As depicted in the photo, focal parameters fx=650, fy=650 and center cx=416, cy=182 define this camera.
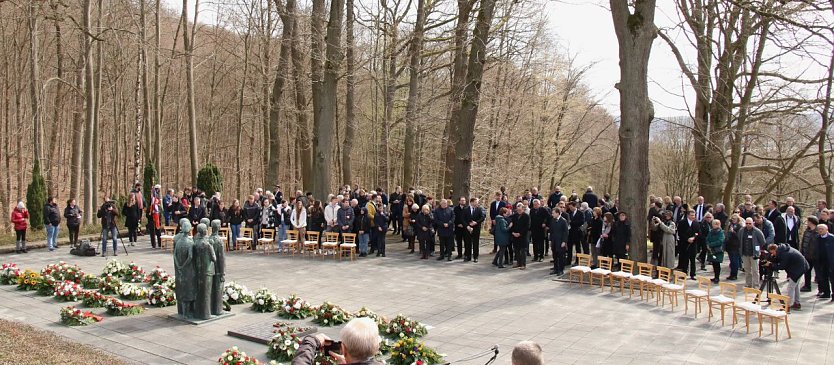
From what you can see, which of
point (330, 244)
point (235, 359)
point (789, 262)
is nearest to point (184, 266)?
point (235, 359)

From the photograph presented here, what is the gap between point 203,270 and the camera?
10.9m

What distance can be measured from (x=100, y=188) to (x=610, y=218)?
34772 mm

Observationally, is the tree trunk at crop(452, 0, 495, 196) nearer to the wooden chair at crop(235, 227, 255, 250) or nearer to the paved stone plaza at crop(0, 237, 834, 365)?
the paved stone plaza at crop(0, 237, 834, 365)

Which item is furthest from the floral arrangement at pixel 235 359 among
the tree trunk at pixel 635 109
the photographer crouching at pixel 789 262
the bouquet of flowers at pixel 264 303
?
the tree trunk at pixel 635 109

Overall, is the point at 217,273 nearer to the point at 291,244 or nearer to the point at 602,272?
the point at 602,272

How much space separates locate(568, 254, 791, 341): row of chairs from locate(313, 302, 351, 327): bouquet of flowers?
5.98 meters

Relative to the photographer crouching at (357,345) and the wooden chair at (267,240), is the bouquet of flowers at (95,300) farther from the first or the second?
the photographer crouching at (357,345)

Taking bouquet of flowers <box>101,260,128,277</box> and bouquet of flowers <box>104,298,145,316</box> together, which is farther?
bouquet of flowers <box>101,260,128,277</box>

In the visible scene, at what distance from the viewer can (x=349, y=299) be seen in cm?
1310

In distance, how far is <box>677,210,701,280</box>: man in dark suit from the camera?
51.7 ft

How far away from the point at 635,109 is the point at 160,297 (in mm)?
11071

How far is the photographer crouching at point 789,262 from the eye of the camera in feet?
39.7

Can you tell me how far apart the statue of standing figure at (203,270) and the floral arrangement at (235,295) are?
3.62ft

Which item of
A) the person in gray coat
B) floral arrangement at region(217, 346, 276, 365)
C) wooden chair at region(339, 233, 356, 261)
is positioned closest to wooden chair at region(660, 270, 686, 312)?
the person in gray coat
